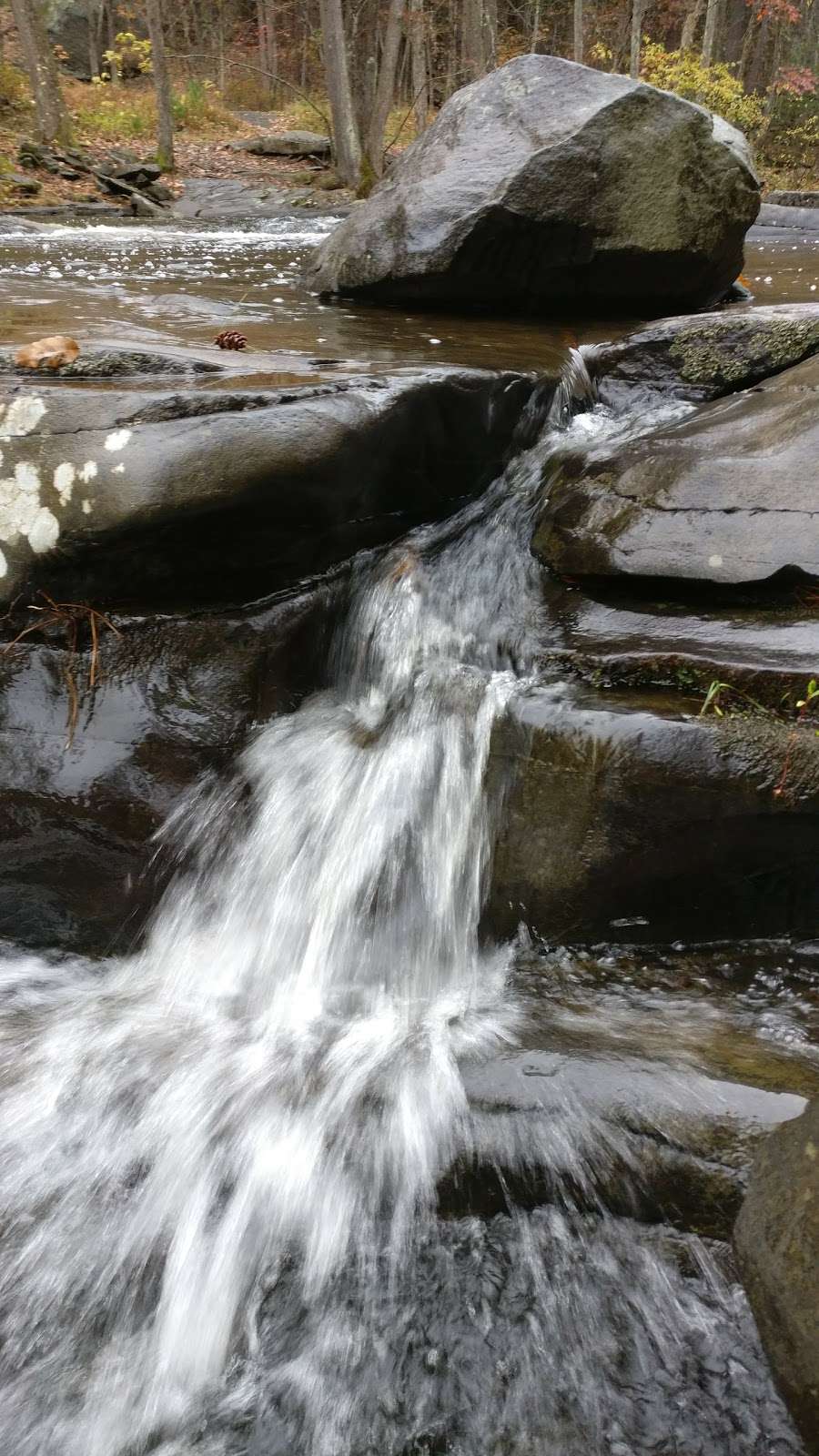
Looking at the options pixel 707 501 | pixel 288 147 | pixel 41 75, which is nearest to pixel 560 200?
pixel 707 501

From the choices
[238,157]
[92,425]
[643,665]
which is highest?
[238,157]

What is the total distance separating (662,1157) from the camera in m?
2.15

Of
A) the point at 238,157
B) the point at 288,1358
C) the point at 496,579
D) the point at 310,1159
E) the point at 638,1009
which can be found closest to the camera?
the point at 288,1358

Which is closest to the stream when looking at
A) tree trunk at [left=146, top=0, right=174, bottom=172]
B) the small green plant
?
tree trunk at [left=146, top=0, right=174, bottom=172]

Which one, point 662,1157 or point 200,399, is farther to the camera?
point 200,399

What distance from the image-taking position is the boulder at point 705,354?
15.6ft

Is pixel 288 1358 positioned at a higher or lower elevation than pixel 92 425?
lower

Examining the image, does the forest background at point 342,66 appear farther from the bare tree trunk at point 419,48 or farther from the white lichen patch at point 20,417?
the white lichen patch at point 20,417

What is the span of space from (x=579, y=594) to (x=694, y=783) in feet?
3.31

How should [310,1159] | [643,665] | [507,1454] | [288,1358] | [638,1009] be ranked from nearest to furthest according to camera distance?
[507,1454], [288,1358], [310,1159], [638,1009], [643,665]

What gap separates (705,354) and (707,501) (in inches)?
80.7

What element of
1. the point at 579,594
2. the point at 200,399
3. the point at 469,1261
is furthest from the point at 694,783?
the point at 200,399

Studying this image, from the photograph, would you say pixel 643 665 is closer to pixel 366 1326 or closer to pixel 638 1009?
pixel 638 1009

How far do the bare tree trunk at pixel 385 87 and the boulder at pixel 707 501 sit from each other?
16.5 metres
